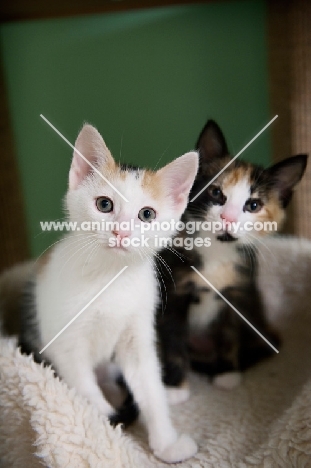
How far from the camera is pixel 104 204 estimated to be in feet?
2.19

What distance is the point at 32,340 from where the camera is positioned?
0.78 metres

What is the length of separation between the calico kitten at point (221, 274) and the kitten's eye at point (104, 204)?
A: 150 mm

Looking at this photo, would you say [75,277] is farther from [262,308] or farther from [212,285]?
[262,308]

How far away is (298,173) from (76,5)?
49cm

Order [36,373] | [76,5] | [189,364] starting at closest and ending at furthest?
[36,373], [76,5], [189,364]

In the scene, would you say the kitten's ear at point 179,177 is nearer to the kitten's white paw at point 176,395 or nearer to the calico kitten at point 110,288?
the calico kitten at point 110,288

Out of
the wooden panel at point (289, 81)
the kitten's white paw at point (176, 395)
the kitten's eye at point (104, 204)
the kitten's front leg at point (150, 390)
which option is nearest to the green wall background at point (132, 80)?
the wooden panel at point (289, 81)

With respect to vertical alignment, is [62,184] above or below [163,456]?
above

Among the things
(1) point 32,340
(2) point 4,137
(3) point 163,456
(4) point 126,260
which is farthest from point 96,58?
(3) point 163,456

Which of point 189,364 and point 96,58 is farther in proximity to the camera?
point 189,364

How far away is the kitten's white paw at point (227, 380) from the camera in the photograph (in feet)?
2.90

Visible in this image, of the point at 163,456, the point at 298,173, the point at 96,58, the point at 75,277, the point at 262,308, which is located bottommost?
the point at 163,456

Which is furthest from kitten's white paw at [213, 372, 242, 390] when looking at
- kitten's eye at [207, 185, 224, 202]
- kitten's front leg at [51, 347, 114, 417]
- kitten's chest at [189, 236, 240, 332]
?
kitten's eye at [207, 185, 224, 202]

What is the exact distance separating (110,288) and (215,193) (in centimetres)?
25
